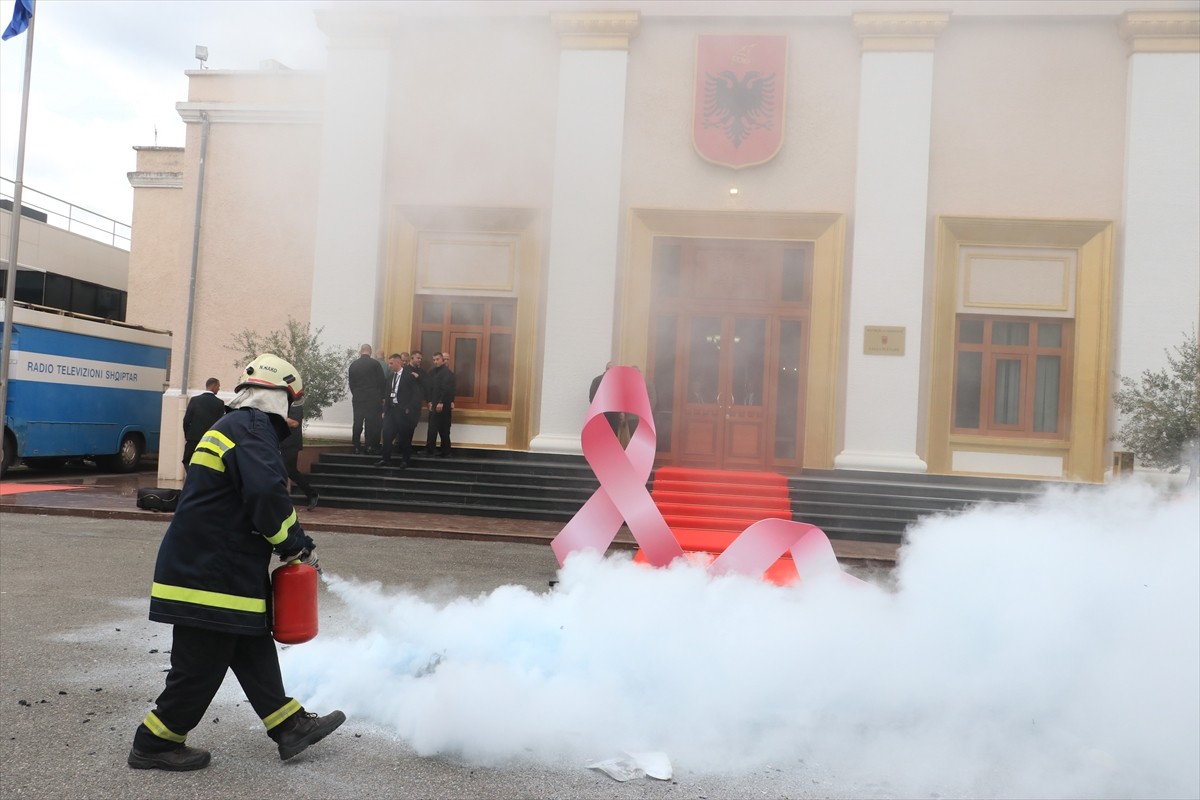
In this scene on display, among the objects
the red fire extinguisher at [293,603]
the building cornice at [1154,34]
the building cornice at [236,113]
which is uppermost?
the building cornice at [1154,34]

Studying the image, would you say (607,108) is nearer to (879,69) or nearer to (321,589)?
(879,69)

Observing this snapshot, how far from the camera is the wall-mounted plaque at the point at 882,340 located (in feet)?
39.9

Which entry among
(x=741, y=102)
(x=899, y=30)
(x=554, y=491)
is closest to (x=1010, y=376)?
(x=899, y=30)

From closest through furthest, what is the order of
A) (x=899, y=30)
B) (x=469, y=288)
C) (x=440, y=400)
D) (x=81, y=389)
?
(x=899, y=30), (x=440, y=400), (x=469, y=288), (x=81, y=389)

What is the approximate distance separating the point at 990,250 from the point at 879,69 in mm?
2904

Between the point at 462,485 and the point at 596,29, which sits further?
the point at 596,29

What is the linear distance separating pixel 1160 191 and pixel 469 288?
31.0 feet

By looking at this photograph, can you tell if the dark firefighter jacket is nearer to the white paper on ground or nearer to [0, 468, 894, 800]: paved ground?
[0, 468, 894, 800]: paved ground

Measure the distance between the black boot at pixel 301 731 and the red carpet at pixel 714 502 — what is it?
615 cm

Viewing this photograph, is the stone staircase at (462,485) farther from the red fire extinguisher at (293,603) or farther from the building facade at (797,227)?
the red fire extinguisher at (293,603)

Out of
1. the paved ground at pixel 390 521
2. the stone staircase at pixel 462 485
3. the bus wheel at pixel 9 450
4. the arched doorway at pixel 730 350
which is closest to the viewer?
the paved ground at pixel 390 521

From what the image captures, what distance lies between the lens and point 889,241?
12.2 metres

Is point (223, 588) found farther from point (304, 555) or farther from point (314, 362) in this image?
point (314, 362)

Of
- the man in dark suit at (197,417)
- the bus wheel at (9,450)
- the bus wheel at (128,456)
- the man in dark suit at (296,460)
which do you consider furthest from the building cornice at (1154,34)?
the bus wheel at (128,456)
